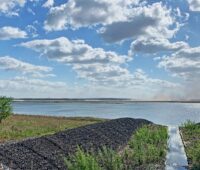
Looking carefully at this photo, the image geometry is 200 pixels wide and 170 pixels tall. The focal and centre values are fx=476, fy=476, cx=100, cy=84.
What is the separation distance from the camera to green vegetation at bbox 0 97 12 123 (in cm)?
4199

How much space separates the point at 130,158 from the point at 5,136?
10.4 m

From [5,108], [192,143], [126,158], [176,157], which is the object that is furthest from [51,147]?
[5,108]

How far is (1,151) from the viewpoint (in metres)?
19.4

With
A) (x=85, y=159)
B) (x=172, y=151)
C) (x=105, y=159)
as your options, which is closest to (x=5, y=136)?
(x=172, y=151)

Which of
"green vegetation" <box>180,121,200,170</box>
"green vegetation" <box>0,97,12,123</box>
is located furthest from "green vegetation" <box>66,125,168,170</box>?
"green vegetation" <box>0,97,12,123</box>

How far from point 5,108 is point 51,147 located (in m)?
20.7

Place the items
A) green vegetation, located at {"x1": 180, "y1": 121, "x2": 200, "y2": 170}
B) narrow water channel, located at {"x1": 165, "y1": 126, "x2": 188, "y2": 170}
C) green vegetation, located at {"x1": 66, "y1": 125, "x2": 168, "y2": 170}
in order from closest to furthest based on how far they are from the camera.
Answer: green vegetation, located at {"x1": 66, "y1": 125, "x2": 168, "y2": 170}
narrow water channel, located at {"x1": 165, "y1": 126, "x2": 188, "y2": 170}
green vegetation, located at {"x1": 180, "y1": 121, "x2": 200, "y2": 170}

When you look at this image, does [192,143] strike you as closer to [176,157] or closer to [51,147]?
[176,157]

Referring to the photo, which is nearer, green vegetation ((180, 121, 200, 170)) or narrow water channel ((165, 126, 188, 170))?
narrow water channel ((165, 126, 188, 170))

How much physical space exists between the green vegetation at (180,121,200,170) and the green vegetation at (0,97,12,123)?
612 inches

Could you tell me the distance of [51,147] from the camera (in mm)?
23016

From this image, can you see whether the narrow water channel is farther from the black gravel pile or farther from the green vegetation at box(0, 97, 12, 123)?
the green vegetation at box(0, 97, 12, 123)

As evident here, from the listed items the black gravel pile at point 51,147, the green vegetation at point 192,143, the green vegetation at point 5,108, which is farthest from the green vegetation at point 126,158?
the green vegetation at point 5,108

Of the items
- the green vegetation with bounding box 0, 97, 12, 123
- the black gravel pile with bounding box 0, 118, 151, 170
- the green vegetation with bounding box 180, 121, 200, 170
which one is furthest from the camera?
the green vegetation with bounding box 0, 97, 12, 123
